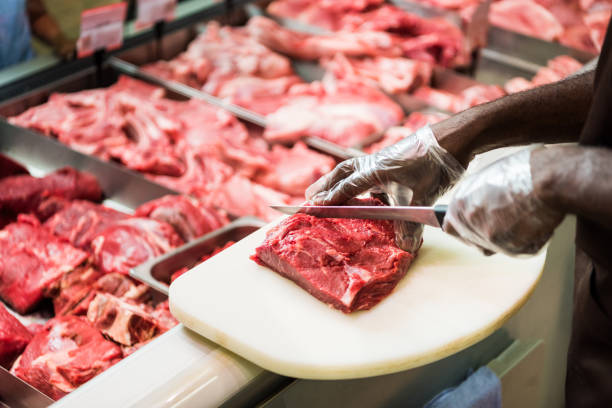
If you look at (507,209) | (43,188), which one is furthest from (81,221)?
(507,209)

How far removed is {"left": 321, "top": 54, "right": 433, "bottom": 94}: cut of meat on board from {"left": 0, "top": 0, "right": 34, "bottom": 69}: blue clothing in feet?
5.39

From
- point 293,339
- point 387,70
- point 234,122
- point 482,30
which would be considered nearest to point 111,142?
point 234,122

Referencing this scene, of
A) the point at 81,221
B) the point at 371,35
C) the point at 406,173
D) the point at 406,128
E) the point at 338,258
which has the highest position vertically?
the point at 406,173

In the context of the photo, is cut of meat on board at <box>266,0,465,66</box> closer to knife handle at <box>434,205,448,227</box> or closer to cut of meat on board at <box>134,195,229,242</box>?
cut of meat on board at <box>134,195,229,242</box>

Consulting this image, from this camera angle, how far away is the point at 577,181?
4.20 ft

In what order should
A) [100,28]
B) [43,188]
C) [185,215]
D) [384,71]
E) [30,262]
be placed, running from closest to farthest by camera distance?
1. [30,262]
2. [185,215]
3. [43,188]
4. [100,28]
5. [384,71]

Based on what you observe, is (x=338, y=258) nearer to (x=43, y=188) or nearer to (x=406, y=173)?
(x=406, y=173)

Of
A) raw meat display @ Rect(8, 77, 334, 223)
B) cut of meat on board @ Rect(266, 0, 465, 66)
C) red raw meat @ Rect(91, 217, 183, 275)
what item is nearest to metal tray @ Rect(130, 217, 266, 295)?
red raw meat @ Rect(91, 217, 183, 275)

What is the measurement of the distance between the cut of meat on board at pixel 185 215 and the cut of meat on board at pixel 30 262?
0.33 meters

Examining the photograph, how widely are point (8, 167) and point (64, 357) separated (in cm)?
121

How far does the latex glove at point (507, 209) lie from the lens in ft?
4.42

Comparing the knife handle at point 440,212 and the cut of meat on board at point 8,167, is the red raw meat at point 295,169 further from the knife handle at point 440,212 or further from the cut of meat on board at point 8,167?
the knife handle at point 440,212

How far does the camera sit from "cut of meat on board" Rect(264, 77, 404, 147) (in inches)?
128

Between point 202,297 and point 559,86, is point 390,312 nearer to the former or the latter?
point 202,297
